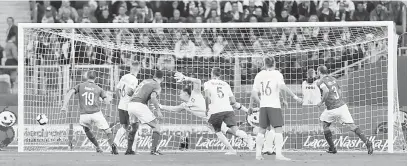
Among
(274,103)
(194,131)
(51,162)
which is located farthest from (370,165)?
(194,131)

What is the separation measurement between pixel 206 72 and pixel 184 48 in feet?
4.00

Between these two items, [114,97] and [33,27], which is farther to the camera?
[114,97]

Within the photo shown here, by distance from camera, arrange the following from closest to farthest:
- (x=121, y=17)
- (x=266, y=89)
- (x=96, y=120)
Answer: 1. (x=266, y=89)
2. (x=96, y=120)
3. (x=121, y=17)

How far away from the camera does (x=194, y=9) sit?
2567 centimetres

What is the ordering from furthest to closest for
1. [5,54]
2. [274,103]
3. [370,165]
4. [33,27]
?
[5,54] → [33,27] → [274,103] → [370,165]

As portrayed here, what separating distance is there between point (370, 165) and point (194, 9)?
1146 cm

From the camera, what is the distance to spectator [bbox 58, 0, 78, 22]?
83.9 feet

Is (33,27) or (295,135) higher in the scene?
(33,27)

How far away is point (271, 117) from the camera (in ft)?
53.6

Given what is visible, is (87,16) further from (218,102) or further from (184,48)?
(218,102)

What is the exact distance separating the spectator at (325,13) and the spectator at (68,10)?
271 inches

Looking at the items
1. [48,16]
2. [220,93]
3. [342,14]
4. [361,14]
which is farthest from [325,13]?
[220,93]

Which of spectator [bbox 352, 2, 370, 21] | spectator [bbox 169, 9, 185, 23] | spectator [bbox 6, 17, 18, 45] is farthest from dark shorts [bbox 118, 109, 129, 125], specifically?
spectator [bbox 352, 2, 370, 21]

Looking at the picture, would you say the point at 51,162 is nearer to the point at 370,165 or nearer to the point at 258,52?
the point at 370,165
